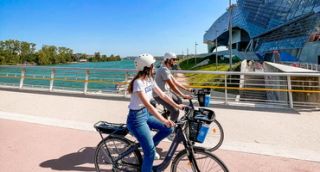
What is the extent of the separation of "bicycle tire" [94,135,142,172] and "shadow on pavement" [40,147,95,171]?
0.38 meters

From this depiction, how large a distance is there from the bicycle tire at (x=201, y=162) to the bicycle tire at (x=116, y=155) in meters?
0.52

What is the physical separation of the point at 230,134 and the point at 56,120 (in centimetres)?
423

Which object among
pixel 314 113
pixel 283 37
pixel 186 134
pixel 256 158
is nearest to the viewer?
pixel 186 134

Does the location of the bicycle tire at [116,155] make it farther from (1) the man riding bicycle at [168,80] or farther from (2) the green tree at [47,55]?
(2) the green tree at [47,55]

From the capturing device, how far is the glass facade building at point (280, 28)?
131ft

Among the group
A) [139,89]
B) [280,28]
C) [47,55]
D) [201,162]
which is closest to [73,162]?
[139,89]

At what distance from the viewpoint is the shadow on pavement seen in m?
3.62

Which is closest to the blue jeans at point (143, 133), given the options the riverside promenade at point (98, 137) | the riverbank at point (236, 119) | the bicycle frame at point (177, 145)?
the bicycle frame at point (177, 145)

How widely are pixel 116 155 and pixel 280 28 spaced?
6411 centimetres

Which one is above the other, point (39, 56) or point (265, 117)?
point (39, 56)

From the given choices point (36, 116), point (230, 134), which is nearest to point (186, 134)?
point (230, 134)

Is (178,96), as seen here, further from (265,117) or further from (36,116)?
(36,116)

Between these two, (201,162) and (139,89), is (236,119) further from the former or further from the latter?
(139,89)

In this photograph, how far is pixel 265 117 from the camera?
6.12m
